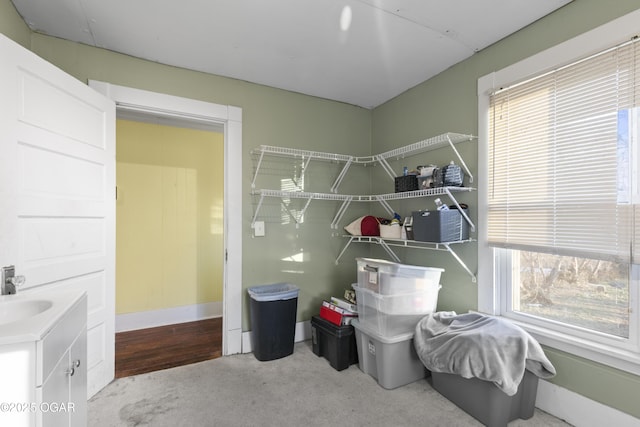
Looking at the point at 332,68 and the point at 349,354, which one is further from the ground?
the point at 332,68

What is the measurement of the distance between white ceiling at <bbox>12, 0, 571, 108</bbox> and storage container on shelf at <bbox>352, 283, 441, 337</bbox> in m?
A: 1.77

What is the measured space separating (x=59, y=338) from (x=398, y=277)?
183 cm

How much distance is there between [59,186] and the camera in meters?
1.83

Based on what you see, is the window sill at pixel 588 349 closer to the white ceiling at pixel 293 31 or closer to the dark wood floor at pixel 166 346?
the white ceiling at pixel 293 31

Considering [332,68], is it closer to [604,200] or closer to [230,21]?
[230,21]

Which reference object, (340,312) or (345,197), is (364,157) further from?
(340,312)

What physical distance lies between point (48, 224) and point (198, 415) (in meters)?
1.43

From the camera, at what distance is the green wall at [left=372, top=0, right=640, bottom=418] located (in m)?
1.62

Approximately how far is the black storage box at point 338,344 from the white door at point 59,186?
1603 mm

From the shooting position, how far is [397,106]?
9.97 feet

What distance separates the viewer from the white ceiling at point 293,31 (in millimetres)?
1811

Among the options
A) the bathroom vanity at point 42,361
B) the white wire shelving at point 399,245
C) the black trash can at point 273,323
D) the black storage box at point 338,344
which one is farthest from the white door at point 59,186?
the white wire shelving at point 399,245

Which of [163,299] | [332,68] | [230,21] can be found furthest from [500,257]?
[163,299]

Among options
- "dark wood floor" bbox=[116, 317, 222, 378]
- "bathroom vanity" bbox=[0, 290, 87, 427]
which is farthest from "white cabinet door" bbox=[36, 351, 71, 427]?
"dark wood floor" bbox=[116, 317, 222, 378]
